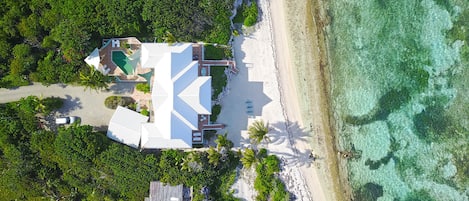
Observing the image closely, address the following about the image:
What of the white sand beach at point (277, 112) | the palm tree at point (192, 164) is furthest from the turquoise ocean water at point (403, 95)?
the palm tree at point (192, 164)

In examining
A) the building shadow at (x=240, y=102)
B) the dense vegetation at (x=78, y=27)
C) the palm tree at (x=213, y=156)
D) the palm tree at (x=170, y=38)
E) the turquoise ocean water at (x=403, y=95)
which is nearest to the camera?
the palm tree at (x=213, y=156)

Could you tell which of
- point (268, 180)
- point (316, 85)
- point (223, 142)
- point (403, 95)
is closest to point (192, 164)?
point (223, 142)

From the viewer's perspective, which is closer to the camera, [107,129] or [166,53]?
[166,53]

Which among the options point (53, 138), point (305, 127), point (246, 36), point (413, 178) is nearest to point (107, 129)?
point (53, 138)

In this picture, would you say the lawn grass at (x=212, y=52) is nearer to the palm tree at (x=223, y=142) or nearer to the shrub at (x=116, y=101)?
the palm tree at (x=223, y=142)

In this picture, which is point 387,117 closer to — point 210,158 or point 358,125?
point 358,125

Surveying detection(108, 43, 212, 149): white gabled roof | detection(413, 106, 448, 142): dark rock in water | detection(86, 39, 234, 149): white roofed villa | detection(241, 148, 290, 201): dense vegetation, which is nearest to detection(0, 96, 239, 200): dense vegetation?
detection(86, 39, 234, 149): white roofed villa
